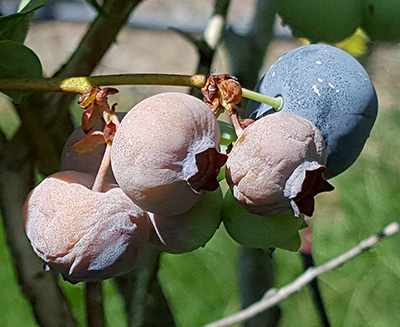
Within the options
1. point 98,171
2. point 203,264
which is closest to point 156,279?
point 98,171

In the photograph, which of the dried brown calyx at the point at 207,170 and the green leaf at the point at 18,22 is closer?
the dried brown calyx at the point at 207,170

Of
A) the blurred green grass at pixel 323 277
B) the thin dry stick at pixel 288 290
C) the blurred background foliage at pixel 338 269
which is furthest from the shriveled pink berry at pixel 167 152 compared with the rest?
the blurred green grass at pixel 323 277

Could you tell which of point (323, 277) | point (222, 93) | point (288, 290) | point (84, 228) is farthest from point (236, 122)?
point (323, 277)

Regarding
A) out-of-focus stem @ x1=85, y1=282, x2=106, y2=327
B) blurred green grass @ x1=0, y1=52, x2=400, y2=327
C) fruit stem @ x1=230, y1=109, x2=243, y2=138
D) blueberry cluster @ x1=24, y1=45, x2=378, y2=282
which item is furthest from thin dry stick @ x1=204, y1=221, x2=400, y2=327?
blurred green grass @ x1=0, y1=52, x2=400, y2=327

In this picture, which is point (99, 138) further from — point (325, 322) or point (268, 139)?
point (325, 322)

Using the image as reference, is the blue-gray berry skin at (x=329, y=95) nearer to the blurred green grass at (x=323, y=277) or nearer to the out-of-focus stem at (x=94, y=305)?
A: the out-of-focus stem at (x=94, y=305)

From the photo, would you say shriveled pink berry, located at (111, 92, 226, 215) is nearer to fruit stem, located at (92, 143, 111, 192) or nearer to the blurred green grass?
fruit stem, located at (92, 143, 111, 192)
